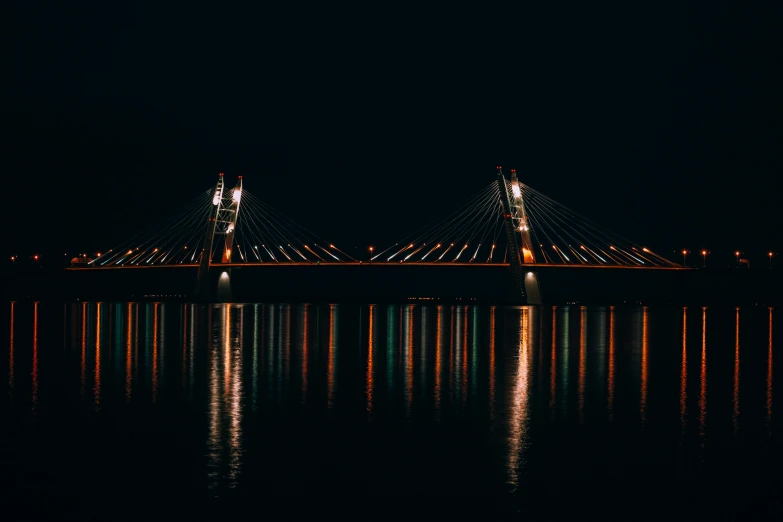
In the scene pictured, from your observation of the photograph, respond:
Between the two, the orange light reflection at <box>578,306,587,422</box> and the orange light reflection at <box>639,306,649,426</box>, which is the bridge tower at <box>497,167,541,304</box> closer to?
Answer: the orange light reflection at <box>578,306,587,422</box>

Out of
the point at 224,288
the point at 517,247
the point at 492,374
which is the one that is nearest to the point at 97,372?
the point at 492,374

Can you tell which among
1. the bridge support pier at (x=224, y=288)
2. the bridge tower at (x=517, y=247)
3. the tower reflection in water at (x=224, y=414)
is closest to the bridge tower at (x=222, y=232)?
the bridge support pier at (x=224, y=288)

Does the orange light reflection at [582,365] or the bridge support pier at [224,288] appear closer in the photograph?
the orange light reflection at [582,365]

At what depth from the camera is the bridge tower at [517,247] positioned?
58.3 meters

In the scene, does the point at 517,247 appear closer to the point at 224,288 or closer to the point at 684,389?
the point at 224,288

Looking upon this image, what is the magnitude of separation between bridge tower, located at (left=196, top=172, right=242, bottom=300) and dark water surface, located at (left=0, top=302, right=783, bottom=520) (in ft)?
130

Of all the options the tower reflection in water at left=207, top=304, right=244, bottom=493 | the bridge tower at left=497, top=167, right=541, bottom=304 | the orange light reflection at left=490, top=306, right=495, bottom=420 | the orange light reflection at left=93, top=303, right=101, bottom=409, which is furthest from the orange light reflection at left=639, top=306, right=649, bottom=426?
the bridge tower at left=497, top=167, right=541, bottom=304

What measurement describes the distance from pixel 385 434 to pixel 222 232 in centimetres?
5649

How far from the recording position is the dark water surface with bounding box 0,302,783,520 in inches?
359

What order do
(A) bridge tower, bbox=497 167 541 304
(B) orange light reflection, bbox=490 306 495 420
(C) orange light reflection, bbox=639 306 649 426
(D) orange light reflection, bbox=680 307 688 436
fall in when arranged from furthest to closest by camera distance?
(A) bridge tower, bbox=497 167 541 304
(B) orange light reflection, bbox=490 306 495 420
(C) orange light reflection, bbox=639 306 649 426
(D) orange light reflection, bbox=680 307 688 436

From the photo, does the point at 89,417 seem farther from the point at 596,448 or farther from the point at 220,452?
the point at 596,448

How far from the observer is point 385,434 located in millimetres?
12273

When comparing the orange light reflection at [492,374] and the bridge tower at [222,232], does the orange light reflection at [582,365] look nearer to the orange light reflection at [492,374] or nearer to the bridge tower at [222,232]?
the orange light reflection at [492,374]

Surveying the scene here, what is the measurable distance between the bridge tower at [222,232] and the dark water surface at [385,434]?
130ft
